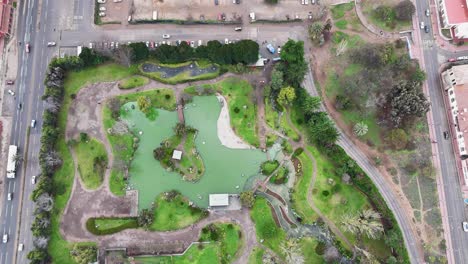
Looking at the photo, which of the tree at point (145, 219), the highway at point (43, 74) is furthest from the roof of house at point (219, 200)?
the highway at point (43, 74)

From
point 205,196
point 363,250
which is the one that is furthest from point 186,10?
point 363,250

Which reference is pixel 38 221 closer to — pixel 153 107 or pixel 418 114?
pixel 153 107

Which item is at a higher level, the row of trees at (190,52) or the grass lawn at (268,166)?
the row of trees at (190,52)

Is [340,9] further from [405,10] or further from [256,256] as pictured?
[256,256]

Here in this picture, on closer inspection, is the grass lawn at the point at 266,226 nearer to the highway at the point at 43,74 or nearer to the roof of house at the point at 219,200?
the roof of house at the point at 219,200

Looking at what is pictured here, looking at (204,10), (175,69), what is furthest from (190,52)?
(204,10)

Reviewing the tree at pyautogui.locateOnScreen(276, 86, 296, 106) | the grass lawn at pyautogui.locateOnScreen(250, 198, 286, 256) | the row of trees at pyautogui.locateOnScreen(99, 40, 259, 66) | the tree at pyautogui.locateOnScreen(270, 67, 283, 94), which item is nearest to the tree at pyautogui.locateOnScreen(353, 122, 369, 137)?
the tree at pyautogui.locateOnScreen(276, 86, 296, 106)

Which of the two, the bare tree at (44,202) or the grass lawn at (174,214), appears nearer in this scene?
the bare tree at (44,202)

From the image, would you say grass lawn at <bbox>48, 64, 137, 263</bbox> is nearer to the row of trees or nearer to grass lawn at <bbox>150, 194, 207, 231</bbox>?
→ the row of trees
